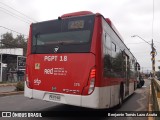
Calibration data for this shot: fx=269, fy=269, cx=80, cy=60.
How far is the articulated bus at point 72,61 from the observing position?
25.6ft

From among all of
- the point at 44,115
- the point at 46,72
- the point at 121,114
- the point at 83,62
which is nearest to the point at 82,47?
the point at 83,62

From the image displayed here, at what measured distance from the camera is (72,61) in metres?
8.19

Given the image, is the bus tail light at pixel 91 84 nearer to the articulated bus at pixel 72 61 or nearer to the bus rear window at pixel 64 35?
the articulated bus at pixel 72 61

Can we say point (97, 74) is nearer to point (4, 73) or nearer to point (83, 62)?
point (83, 62)

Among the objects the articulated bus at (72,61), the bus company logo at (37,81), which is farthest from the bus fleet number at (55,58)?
the bus company logo at (37,81)

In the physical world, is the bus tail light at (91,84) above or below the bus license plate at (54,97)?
above

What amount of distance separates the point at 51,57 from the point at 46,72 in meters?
0.52

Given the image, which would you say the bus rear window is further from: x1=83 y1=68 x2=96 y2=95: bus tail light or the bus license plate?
the bus license plate

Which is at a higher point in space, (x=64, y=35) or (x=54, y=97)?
(x=64, y=35)

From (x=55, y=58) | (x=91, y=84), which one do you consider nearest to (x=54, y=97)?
(x=55, y=58)

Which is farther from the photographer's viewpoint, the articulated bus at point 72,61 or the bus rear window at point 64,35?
the bus rear window at point 64,35

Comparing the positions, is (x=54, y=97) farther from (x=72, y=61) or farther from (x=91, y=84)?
(x=91, y=84)

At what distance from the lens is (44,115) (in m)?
9.40

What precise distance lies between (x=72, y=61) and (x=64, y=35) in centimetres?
98
